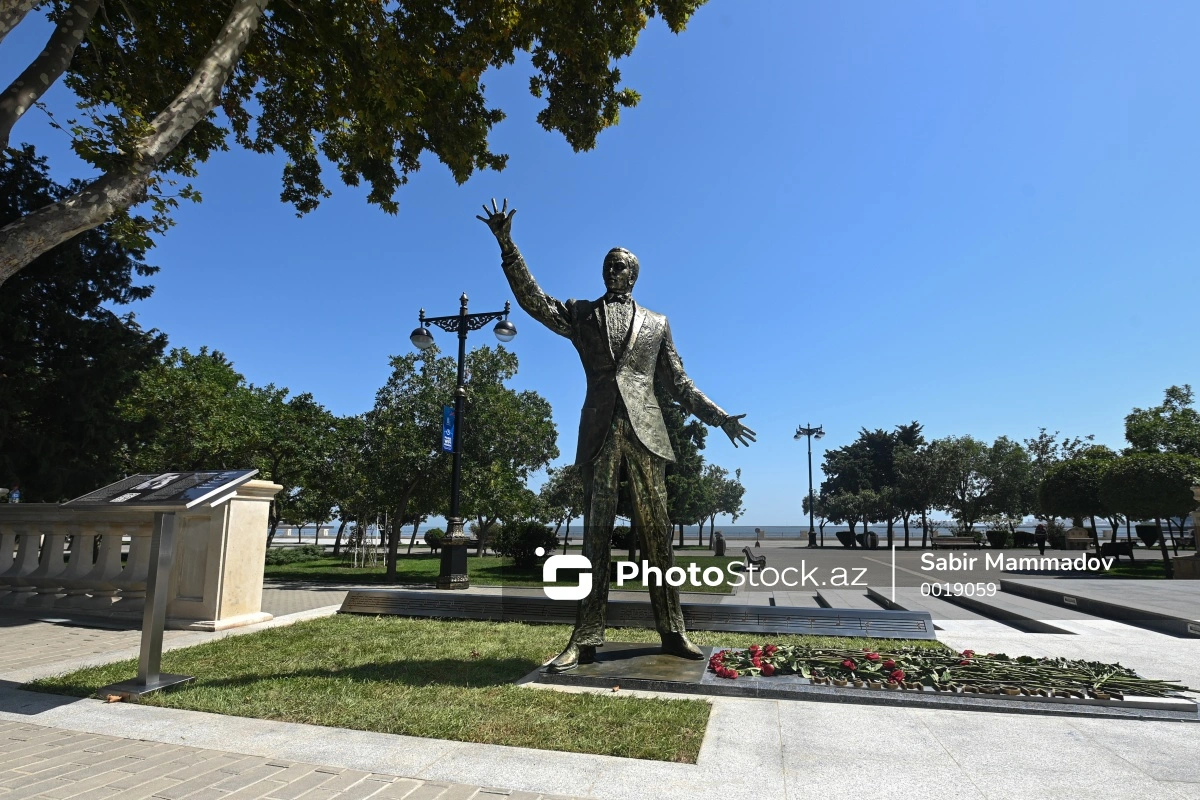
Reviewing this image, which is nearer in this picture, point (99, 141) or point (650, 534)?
point (99, 141)

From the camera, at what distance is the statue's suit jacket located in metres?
5.13

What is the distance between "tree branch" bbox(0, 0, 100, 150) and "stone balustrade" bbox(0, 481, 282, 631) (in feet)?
14.9

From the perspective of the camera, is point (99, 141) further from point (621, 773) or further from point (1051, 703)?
point (1051, 703)

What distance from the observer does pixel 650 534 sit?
5035 millimetres

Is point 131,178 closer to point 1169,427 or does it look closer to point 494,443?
point 494,443

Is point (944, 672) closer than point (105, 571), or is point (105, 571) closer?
point (944, 672)

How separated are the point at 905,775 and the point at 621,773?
51.7 inches

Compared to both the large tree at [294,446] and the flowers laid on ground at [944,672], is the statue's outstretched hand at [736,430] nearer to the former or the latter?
the flowers laid on ground at [944,672]

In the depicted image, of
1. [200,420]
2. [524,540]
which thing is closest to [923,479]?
[524,540]

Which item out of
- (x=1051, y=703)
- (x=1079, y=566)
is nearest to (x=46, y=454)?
(x=1051, y=703)

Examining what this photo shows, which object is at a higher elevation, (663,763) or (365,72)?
(365,72)

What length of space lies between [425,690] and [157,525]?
97.0 inches

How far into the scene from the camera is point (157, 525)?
489 centimetres

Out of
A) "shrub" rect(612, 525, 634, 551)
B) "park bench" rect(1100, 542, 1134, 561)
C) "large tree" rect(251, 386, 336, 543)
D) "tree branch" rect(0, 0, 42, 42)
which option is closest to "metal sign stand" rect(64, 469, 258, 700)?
"tree branch" rect(0, 0, 42, 42)
